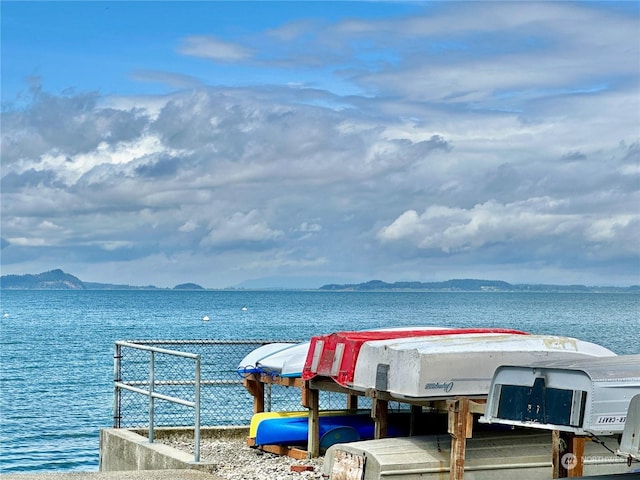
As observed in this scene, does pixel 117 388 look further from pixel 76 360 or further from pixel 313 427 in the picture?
pixel 76 360

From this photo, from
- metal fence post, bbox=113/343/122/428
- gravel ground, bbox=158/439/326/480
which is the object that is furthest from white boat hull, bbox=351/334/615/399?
metal fence post, bbox=113/343/122/428

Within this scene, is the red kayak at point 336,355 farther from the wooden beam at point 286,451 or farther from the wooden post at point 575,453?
the wooden post at point 575,453

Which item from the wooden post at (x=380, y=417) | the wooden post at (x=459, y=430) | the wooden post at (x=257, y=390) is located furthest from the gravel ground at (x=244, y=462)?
the wooden post at (x=459, y=430)

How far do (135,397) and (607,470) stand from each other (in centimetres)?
2160

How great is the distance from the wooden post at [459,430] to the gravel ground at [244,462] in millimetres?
1585

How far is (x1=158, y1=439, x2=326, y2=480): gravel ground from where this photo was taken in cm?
1033

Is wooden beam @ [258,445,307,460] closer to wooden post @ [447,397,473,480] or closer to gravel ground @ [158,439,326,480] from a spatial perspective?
gravel ground @ [158,439,326,480]

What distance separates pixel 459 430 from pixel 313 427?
252 centimetres

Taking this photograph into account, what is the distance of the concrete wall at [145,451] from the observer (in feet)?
35.1

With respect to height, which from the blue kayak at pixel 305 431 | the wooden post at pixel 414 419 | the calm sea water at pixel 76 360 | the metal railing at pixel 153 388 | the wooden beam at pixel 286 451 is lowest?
the calm sea water at pixel 76 360

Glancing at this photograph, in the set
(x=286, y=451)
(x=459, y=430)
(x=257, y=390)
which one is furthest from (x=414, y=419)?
(x=257, y=390)

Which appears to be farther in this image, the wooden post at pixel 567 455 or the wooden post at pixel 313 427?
the wooden post at pixel 313 427

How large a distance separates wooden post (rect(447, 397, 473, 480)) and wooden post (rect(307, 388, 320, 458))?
7.60 ft

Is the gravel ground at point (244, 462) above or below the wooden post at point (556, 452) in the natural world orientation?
below
